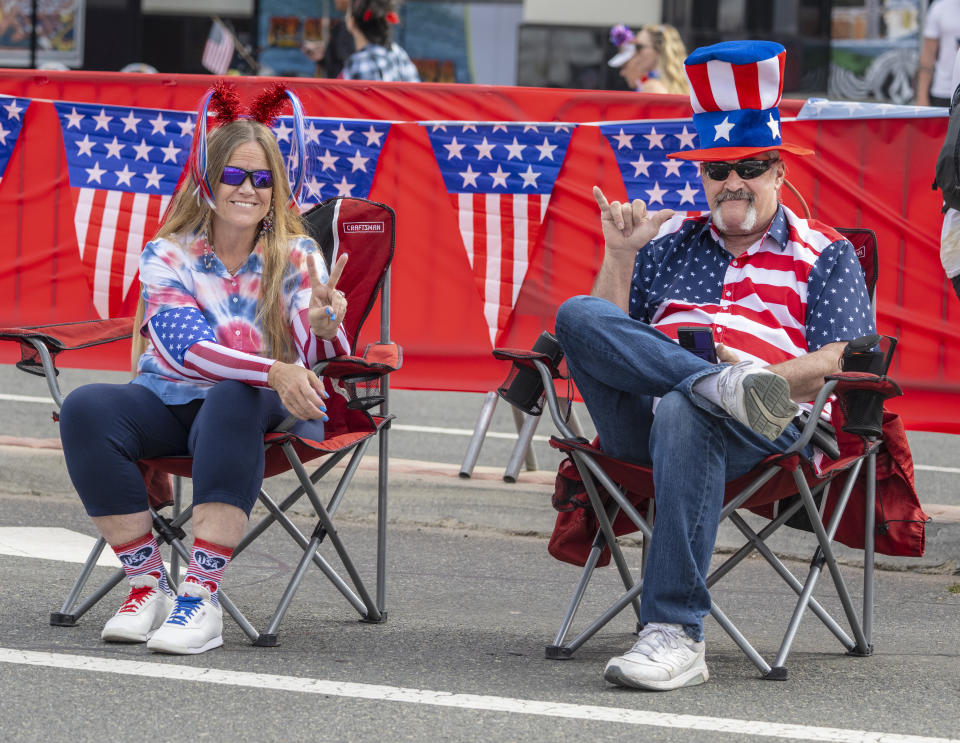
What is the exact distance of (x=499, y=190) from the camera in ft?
22.0

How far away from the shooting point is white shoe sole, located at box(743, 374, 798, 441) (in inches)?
150

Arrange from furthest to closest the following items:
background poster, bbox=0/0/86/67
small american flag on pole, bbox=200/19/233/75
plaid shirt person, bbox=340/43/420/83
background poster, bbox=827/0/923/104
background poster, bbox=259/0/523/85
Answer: background poster, bbox=0/0/86/67 < background poster, bbox=259/0/523/85 < background poster, bbox=827/0/923/104 < small american flag on pole, bbox=200/19/233/75 < plaid shirt person, bbox=340/43/420/83

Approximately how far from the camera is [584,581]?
14.1 ft

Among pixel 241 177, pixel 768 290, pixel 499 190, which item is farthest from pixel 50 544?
pixel 768 290

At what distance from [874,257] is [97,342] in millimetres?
2214

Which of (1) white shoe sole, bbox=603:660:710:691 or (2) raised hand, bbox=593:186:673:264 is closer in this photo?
(1) white shoe sole, bbox=603:660:710:691

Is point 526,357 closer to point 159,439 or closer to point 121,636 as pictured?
point 159,439

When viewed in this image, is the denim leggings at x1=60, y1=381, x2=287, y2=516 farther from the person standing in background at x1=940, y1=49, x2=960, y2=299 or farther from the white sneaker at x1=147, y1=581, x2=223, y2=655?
the person standing in background at x1=940, y1=49, x2=960, y2=299

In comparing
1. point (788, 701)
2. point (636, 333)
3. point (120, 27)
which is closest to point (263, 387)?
point (636, 333)

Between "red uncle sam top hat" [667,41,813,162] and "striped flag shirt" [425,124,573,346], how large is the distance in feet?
7.35

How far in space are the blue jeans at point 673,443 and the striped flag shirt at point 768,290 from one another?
344 mm

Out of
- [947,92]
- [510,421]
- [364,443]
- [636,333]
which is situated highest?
[947,92]

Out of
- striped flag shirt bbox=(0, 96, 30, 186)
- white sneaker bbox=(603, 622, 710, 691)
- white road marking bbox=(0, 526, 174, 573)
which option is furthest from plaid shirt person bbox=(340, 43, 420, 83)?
white sneaker bbox=(603, 622, 710, 691)

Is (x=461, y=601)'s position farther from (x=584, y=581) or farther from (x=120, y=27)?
(x=120, y=27)
